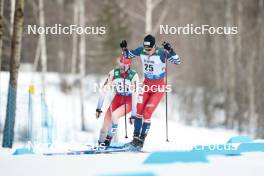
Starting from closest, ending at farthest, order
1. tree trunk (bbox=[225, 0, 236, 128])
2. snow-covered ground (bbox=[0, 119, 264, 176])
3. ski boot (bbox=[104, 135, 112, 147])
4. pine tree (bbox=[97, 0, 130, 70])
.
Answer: snow-covered ground (bbox=[0, 119, 264, 176]) < ski boot (bbox=[104, 135, 112, 147]) < pine tree (bbox=[97, 0, 130, 70]) < tree trunk (bbox=[225, 0, 236, 128])

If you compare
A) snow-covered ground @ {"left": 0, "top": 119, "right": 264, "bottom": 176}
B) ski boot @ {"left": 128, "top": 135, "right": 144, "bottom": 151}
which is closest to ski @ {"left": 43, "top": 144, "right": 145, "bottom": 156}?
ski boot @ {"left": 128, "top": 135, "right": 144, "bottom": 151}

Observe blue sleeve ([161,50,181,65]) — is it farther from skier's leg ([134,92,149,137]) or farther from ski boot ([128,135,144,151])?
ski boot ([128,135,144,151])

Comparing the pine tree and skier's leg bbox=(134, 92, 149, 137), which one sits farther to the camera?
the pine tree

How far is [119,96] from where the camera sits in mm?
8719

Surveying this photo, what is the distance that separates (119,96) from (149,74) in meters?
0.63

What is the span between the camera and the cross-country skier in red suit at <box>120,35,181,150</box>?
27.3 ft

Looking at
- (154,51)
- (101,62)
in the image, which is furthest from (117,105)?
(101,62)

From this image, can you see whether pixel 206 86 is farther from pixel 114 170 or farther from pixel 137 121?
pixel 114 170

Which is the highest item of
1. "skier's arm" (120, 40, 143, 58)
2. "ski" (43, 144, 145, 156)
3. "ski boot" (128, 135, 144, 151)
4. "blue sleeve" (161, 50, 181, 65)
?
"skier's arm" (120, 40, 143, 58)

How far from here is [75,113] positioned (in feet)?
72.7

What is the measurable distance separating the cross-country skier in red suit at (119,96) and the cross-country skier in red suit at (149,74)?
0.14 meters

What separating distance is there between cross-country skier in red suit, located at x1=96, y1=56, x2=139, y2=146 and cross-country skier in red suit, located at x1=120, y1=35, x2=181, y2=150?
14cm

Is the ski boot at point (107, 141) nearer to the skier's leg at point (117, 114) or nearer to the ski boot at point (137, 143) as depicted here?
the skier's leg at point (117, 114)

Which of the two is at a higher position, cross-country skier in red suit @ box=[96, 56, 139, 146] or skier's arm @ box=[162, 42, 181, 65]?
skier's arm @ box=[162, 42, 181, 65]
